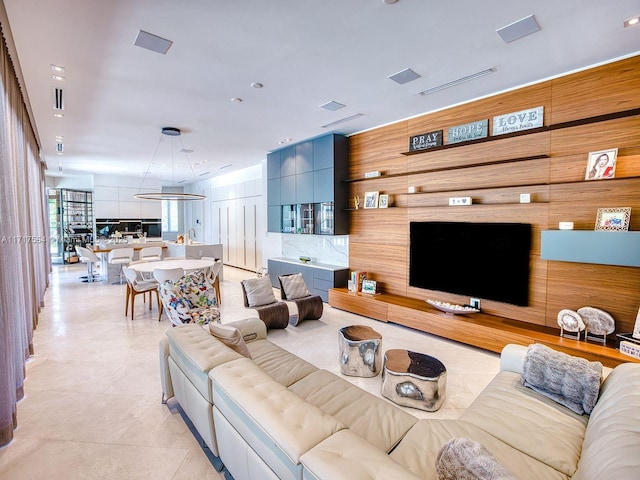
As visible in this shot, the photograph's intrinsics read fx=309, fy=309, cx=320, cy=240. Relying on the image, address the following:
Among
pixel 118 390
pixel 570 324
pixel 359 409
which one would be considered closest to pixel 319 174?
pixel 570 324

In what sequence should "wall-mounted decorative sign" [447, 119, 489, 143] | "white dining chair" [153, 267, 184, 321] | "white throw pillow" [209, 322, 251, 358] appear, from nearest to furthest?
"white throw pillow" [209, 322, 251, 358] < "wall-mounted decorative sign" [447, 119, 489, 143] < "white dining chair" [153, 267, 184, 321]

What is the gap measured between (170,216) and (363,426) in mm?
12964

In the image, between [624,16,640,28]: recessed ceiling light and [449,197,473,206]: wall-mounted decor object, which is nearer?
[624,16,640,28]: recessed ceiling light

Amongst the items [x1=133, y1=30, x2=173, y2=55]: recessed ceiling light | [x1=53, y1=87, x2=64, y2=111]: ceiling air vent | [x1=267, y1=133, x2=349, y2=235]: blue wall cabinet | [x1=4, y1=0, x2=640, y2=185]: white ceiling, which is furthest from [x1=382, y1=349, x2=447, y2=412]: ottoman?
[x1=53, y1=87, x2=64, y2=111]: ceiling air vent

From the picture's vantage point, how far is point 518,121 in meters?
3.74

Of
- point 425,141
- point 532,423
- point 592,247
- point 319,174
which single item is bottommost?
point 532,423

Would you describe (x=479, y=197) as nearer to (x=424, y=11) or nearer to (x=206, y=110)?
(x=424, y=11)

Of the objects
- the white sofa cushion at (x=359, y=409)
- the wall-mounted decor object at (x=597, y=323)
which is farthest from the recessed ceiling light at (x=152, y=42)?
the wall-mounted decor object at (x=597, y=323)

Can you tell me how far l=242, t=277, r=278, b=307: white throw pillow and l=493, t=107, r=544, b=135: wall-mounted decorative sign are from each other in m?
3.70

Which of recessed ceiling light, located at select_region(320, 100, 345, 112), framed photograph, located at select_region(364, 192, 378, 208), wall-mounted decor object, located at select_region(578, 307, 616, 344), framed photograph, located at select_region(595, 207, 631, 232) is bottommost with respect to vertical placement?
wall-mounted decor object, located at select_region(578, 307, 616, 344)

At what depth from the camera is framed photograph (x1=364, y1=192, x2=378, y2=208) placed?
5281 mm

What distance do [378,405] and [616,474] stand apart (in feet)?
3.79

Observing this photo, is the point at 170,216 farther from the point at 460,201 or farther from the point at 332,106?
the point at 460,201

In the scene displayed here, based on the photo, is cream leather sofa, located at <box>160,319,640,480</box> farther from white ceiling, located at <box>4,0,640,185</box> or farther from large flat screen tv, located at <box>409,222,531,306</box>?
white ceiling, located at <box>4,0,640,185</box>
